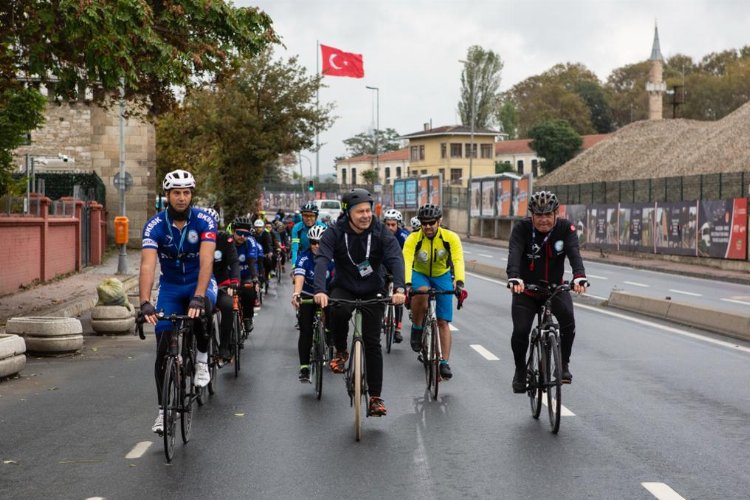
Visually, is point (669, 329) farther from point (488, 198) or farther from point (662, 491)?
point (488, 198)

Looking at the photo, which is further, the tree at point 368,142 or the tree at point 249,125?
the tree at point 368,142

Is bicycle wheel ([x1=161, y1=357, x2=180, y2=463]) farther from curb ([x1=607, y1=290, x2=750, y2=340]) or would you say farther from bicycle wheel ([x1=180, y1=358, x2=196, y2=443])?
curb ([x1=607, y1=290, x2=750, y2=340])

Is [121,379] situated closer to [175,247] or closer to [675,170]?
[175,247]

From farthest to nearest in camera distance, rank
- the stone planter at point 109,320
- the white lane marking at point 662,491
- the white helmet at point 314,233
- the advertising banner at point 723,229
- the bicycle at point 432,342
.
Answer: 1. the advertising banner at point 723,229
2. the stone planter at point 109,320
3. the white helmet at point 314,233
4. the bicycle at point 432,342
5. the white lane marking at point 662,491

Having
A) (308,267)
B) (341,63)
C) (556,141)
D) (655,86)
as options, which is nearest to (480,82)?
(556,141)

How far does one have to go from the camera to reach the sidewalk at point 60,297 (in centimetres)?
1733

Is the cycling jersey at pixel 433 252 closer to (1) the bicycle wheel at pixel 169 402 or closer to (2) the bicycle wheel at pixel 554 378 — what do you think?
(2) the bicycle wheel at pixel 554 378

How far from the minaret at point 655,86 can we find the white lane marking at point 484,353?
96250 millimetres

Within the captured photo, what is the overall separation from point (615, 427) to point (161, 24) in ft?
33.2

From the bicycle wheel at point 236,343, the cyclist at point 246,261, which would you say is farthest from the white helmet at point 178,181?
the cyclist at point 246,261

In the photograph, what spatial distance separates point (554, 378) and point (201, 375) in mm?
2788

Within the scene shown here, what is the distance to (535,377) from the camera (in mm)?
8297

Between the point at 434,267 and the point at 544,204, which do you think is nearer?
the point at 544,204

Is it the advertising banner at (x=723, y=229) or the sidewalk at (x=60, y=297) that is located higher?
the advertising banner at (x=723, y=229)
